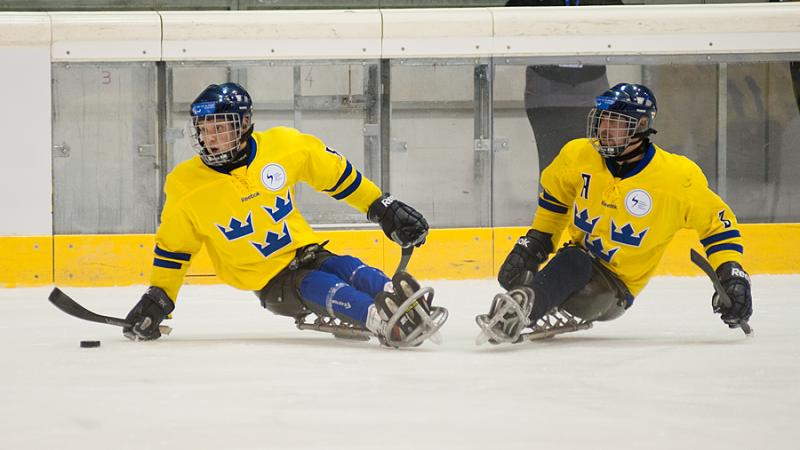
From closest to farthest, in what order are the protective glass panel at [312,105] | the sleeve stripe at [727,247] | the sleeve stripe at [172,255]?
the sleeve stripe at [727,247], the sleeve stripe at [172,255], the protective glass panel at [312,105]

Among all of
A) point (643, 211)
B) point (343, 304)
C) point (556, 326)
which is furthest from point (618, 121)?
point (343, 304)

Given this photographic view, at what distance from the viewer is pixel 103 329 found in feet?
15.9

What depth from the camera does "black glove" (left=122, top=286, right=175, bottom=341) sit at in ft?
14.4

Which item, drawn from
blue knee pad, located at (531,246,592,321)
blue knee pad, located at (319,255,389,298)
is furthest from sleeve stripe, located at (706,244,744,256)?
blue knee pad, located at (319,255,389,298)

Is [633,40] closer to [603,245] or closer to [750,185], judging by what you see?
[750,185]

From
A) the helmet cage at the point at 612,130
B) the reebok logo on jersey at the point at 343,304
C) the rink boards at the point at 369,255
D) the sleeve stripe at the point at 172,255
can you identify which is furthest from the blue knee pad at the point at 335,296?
the rink boards at the point at 369,255

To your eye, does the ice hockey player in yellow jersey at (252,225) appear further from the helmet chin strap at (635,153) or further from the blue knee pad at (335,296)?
the helmet chin strap at (635,153)

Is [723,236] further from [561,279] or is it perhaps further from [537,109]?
[537,109]

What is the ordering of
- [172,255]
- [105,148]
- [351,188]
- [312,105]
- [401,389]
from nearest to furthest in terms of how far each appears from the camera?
1. [401,389]
2. [172,255]
3. [351,188]
4. [105,148]
5. [312,105]

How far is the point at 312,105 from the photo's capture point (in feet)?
24.0

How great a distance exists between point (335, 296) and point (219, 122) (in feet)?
2.21

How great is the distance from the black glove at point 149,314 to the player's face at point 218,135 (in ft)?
1.72

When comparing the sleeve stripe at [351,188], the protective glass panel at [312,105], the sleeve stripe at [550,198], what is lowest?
the sleeve stripe at [550,198]

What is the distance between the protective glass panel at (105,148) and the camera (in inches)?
278
